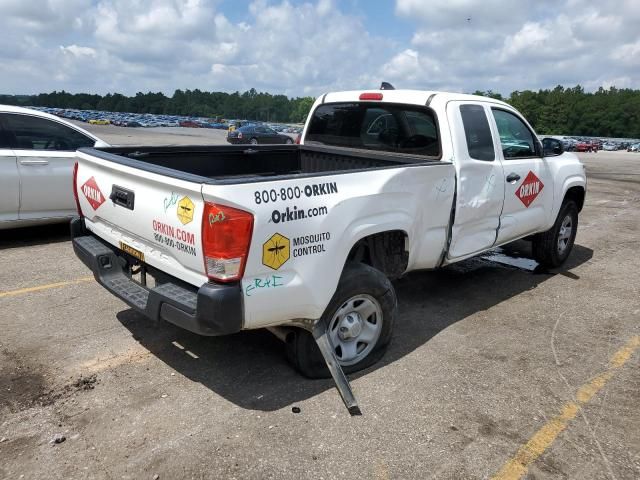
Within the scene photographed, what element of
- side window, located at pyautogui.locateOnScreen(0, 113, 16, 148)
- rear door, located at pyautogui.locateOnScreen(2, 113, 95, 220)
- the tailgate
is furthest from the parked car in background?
the tailgate

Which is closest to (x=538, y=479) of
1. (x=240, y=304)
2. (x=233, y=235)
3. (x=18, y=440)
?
(x=240, y=304)

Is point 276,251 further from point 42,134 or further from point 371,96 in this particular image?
point 42,134

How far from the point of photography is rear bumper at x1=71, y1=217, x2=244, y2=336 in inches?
114

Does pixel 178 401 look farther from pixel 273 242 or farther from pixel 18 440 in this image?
pixel 273 242

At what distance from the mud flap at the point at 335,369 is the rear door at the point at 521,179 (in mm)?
Result: 2496

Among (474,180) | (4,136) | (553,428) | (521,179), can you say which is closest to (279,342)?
(553,428)

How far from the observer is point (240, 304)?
9.64ft

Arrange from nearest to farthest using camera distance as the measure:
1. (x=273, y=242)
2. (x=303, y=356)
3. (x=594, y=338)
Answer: (x=273, y=242) → (x=303, y=356) → (x=594, y=338)

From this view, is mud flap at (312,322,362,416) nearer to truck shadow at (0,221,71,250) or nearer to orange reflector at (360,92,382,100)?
orange reflector at (360,92,382,100)

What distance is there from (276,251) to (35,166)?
4818 mm

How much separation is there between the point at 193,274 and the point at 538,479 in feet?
7.00

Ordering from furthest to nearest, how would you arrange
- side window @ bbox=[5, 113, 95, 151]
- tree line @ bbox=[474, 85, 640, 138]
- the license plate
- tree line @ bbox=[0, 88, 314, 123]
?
tree line @ bbox=[0, 88, 314, 123]
tree line @ bbox=[474, 85, 640, 138]
side window @ bbox=[5, 113, 95, 151]
the license plate

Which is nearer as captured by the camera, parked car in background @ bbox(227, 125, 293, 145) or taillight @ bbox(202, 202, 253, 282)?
taillight @ bbox(202, 202, 253, 282)

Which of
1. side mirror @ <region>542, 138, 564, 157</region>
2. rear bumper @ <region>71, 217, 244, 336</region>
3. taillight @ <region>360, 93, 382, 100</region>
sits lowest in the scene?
rear bumper @ <region>71, 217, 244, 336</region>
